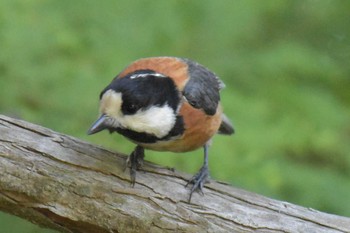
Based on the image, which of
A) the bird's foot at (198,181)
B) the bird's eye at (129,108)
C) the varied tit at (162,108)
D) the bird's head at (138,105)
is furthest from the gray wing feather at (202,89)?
the bird's eye at (129,108)

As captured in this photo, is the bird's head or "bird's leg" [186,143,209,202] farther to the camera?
"bird's leg" [186,143,209,202]

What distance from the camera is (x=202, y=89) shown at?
3920 mm

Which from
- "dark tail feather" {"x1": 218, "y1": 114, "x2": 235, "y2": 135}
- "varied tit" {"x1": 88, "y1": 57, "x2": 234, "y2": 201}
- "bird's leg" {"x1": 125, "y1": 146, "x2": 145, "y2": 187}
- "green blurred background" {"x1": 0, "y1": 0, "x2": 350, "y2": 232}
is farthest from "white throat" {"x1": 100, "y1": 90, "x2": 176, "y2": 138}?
"dark tail feather" {"x1": 218, "y1": 114, "x2": 235, "y2": 135}

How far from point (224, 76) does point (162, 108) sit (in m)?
1.34

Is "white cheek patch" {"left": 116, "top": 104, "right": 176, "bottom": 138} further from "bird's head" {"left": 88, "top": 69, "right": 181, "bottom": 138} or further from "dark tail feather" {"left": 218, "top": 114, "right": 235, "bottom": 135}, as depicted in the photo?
"dark tail feather" {"left": 218, "top": 114, "right": 235, "bottom": 135}

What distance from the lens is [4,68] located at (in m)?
4.14

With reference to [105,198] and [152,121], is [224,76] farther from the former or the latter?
[105,198]

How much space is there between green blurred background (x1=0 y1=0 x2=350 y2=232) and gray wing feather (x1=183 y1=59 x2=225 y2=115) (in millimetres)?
365

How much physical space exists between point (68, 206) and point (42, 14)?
1.50 m

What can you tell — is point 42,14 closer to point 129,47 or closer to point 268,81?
point 129,47

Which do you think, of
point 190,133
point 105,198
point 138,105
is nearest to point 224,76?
point 190,133

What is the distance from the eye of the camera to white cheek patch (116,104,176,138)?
3363 millimetres

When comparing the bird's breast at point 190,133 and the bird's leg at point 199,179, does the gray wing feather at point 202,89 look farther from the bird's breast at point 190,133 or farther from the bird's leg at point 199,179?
the bird's leg at point 199,179

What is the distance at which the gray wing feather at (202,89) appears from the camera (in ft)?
12.4
